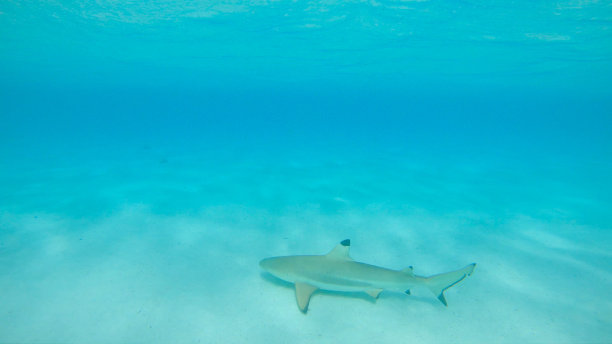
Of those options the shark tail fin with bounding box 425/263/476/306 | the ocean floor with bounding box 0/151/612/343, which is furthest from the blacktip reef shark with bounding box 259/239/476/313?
the ocean floor with bounding box 0/151/612/343

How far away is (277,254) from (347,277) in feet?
6.42

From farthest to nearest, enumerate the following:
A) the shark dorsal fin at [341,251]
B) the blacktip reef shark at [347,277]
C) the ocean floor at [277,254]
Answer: the shark dorsal fin at [341,251], the blacktip reef shark at [347,277], the ocean floor at [277,254]

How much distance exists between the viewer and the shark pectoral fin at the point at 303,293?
3.92m

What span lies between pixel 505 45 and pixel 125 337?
25793 millimetres

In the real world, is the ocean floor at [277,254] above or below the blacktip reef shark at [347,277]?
below

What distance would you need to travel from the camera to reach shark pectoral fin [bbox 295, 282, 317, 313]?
12.9 feet

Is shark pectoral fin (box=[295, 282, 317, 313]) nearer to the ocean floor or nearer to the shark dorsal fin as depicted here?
the ocean floor

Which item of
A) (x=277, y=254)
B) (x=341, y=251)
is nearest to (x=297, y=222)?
(x=277, y=254)

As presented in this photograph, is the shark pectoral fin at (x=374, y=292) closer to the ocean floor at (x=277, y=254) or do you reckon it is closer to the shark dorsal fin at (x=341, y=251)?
the ocean floor at (x=277, y=254)

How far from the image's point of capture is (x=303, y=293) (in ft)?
13.3

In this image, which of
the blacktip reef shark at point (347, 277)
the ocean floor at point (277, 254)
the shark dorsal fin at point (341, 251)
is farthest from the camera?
the shark dorsal fin at point (341, 251)

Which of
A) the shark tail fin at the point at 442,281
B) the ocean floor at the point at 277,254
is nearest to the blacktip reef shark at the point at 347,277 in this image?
the shark tail fin at the point at 442,281

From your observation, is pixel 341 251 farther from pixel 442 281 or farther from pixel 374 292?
pixel 442 281

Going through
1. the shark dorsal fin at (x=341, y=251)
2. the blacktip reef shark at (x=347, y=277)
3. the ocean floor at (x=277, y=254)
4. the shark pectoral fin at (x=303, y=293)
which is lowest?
the ocean floor at (x=277, y=254)
